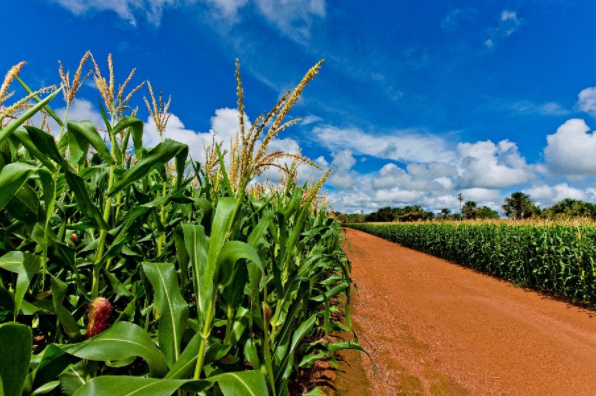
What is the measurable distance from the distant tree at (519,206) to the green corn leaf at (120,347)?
6570cm

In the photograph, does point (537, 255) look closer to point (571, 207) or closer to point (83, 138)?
point (83, 138)

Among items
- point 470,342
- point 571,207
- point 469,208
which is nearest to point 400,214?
point 469,208

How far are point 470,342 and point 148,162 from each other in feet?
18.1

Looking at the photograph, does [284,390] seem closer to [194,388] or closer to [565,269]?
[194,388]

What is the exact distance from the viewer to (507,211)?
57844mm

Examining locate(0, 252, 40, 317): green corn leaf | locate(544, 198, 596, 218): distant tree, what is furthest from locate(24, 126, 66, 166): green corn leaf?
locate(544, 198, 596, 218): distant tree

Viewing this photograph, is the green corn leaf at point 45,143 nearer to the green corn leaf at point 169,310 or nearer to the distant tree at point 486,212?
the green corn leaf at point 169,310

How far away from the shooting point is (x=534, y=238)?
33.6ft

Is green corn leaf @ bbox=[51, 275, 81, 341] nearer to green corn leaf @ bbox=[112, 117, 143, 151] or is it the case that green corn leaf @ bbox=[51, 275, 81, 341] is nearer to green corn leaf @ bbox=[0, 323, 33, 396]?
green corn leaf @ bbox=[0, 323, 33, 396]

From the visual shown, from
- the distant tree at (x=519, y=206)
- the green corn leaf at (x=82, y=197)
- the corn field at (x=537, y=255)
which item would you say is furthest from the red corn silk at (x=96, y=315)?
the distant tree at (x=519, y=206)

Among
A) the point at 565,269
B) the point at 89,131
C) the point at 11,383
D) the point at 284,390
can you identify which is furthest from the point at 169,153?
the point at 565,269

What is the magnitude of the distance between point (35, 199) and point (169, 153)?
46 cm

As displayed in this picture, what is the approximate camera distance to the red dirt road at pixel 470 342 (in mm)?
3404

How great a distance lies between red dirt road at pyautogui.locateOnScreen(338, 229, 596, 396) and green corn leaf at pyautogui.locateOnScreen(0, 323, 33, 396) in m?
2.58
